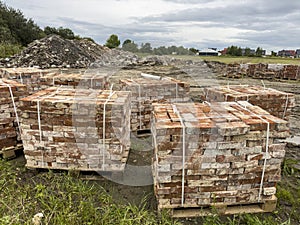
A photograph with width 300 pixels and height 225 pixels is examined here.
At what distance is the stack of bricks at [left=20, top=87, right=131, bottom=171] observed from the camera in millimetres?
3264

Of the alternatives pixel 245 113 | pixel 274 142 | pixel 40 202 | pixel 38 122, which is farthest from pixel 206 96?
pixel 40 202

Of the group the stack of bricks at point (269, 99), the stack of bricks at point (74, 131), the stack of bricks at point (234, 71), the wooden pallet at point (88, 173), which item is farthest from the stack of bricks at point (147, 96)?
the stack of bricks at point (234, 71)

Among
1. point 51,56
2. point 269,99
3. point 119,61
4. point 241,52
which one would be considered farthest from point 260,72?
point 241,52

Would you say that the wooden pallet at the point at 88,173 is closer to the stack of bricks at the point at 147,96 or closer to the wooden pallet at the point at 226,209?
the wooden pallet at the point at 226,209

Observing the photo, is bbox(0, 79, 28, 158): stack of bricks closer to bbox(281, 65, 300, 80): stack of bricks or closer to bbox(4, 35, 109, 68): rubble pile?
bbox(4, 35, 109, 68): rubble pile

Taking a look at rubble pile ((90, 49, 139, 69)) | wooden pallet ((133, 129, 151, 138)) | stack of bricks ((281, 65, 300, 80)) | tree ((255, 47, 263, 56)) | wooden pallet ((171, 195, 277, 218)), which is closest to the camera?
wooden pallet ((171, 195, 277, 218))

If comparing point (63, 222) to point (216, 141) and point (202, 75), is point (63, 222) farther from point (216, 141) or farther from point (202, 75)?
point (202, 75)

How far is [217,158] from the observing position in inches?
105

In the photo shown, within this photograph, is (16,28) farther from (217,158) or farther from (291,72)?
(217,158)

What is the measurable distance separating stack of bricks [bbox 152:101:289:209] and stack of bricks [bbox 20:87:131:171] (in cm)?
82

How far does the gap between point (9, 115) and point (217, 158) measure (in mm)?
Answer: 3498

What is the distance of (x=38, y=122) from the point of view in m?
3.37

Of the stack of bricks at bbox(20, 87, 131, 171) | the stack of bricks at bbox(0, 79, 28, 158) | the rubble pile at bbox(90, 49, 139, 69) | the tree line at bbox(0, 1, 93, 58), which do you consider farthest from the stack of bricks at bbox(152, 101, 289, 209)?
the tree line at bbox(0, 1, 93, 58)

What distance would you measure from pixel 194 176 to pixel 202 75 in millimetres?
15790
